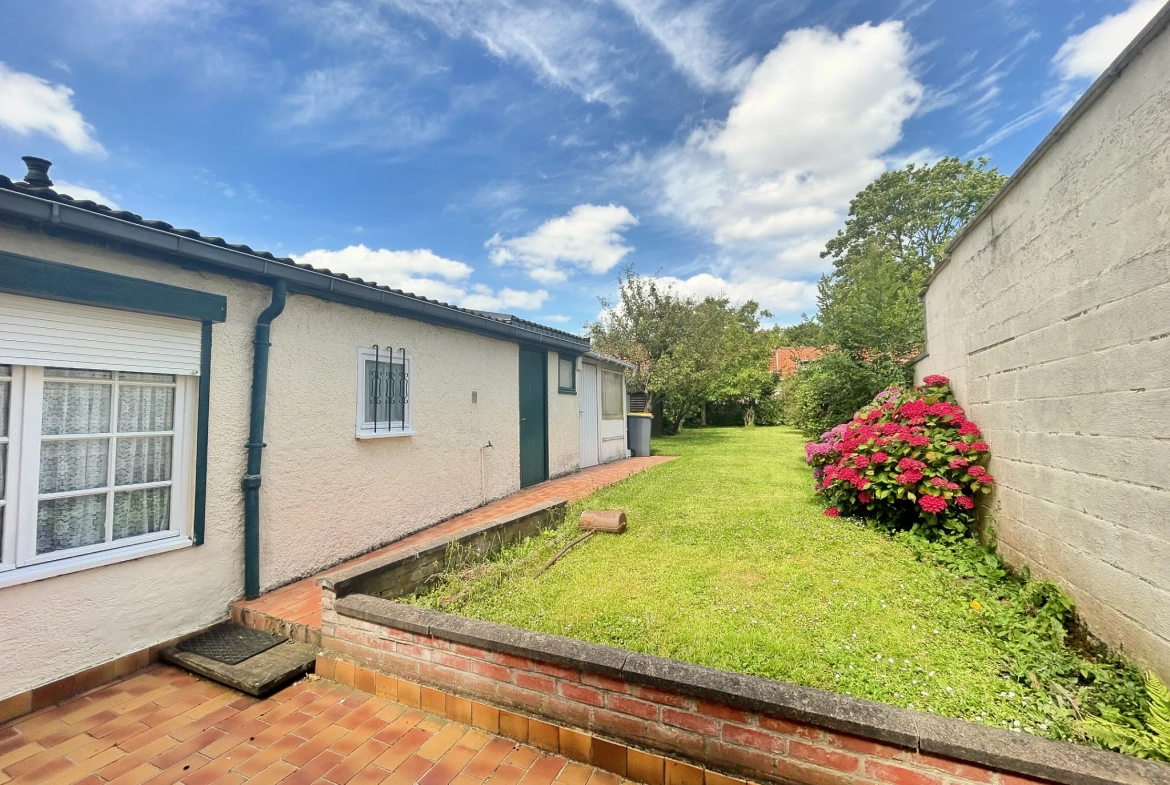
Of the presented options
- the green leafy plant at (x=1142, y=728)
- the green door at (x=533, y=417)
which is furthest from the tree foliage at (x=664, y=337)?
the green leafy plant at (x=1142, y=728)

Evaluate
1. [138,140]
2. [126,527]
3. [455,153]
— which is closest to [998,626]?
[126,527]

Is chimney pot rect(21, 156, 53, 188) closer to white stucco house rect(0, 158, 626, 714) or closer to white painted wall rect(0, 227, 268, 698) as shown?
white stucco house rect(0, 158, 626, 714)

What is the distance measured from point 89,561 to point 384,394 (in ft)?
8.71

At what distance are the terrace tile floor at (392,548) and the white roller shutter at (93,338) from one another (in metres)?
1.94

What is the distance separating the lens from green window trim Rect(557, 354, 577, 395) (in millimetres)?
9258

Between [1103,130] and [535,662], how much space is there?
4442 millimetres

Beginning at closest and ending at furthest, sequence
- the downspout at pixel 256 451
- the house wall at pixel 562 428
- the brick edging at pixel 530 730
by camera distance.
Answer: the brick edging at pixel 530 730, the downspout at pixel 256 451, the house wall at pixel 562 428

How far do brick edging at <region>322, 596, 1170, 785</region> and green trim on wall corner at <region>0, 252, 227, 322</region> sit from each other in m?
2.67

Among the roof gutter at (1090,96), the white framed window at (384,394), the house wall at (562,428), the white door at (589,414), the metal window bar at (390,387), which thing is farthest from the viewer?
the white door at (589,414)

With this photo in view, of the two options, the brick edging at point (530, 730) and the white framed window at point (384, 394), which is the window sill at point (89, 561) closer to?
the brick edging at point (530, 730)

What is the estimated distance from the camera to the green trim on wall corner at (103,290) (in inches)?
101

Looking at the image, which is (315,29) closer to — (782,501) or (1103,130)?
(1103,130)

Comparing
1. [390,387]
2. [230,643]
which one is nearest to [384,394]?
[390,387]

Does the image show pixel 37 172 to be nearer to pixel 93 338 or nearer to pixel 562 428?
pixel 93 338
